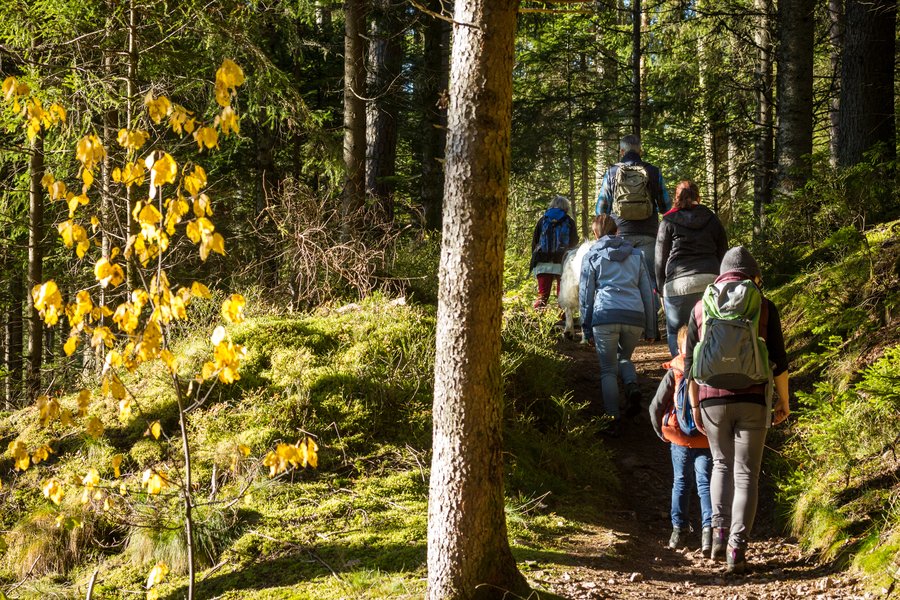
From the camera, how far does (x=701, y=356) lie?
214 inches

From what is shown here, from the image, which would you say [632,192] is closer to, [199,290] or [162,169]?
[199,290]

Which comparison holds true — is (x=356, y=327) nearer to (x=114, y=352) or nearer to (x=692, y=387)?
(x=692, y=387)

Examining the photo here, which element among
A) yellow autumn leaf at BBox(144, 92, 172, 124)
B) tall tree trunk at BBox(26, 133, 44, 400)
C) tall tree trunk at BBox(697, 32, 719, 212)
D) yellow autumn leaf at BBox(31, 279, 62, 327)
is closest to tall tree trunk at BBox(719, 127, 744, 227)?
tall tree trunk at BBox(697, 32, 719, 212)

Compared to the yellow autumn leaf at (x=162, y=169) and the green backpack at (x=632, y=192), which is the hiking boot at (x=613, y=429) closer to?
the green backpack at (x=632, y=192)

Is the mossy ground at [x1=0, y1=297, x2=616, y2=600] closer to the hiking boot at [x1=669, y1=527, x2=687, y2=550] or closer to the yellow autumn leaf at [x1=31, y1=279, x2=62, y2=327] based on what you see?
the hiking boot at [x1=669, y1=527, x2=687, y2=550]

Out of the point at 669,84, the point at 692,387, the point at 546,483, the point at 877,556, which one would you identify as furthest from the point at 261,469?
the point at 669,84

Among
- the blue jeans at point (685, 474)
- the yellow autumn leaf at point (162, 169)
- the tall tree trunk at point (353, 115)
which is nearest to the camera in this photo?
the yellow autumn leaf at point (162, 169)

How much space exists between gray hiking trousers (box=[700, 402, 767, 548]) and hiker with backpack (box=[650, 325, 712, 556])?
0.34m

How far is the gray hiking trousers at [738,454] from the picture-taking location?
5391 millimetres

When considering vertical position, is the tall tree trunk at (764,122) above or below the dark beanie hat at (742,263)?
above

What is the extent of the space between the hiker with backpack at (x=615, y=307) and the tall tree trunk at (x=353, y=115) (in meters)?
3.06

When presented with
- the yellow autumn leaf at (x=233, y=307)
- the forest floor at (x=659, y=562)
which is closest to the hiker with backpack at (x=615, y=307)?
the forest floor at (x=659, y=562)

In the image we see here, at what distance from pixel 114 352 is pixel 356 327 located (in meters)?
A: 4.04

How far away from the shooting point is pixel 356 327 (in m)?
7.54
